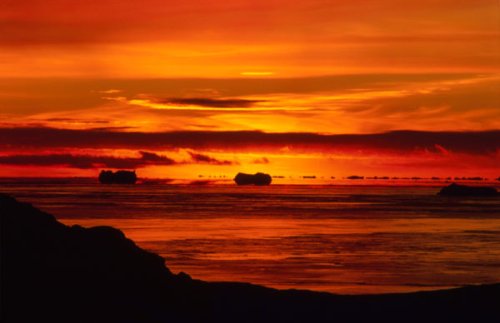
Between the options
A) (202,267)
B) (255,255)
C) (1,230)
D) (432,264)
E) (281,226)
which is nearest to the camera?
(1,230)

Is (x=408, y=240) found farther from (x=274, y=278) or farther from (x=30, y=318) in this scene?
(x=30, y=318)

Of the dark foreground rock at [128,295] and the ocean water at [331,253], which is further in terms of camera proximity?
the ocean water at [331,253]

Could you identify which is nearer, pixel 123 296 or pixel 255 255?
pixel 123 296

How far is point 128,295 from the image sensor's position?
1941 cm

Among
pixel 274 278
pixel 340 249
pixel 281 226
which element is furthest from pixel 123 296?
pixel 281 226

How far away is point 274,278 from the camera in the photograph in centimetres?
3136

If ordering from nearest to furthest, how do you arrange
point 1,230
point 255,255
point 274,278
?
point 1,230, point 274,278, point 255,255

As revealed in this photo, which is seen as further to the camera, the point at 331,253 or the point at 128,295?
the point at 331,253

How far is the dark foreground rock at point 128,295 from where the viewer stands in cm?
1855

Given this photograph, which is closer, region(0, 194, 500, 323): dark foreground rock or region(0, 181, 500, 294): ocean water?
region(0, 194, 500, 323): dark foreground rock

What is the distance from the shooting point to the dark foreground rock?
18.5 meters

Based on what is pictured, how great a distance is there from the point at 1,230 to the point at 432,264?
2137 centimetres

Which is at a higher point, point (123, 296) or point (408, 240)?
point (408, 240)

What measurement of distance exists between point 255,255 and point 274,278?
8940 mm
